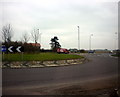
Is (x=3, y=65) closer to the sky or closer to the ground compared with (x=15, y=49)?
closer to the ground

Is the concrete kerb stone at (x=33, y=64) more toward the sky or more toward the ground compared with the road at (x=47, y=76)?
more toward the sky

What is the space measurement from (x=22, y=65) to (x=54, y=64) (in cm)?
373

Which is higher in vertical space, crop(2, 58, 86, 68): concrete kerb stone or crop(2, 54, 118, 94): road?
crop(2, 58, 86, 68): concrete kerb stone

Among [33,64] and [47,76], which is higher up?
[33,64]

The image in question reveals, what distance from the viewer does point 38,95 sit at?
6188 mm

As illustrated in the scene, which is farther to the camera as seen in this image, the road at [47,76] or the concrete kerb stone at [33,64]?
the concrete kerb stone at [33,64]

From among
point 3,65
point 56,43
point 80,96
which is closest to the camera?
point 80,96

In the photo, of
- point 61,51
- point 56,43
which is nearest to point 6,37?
point 61,51

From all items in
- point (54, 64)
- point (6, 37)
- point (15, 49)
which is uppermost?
point (6, 37)

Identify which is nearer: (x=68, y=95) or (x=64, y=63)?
(x=68, y=95)

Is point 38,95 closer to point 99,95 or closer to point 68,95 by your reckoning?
point 68,95

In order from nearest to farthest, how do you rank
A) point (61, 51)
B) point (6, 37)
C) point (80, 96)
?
point (80, 96) → point (6, 37) → point (61, 51)

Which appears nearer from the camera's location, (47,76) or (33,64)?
(47,76)

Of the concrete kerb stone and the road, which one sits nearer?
the road
